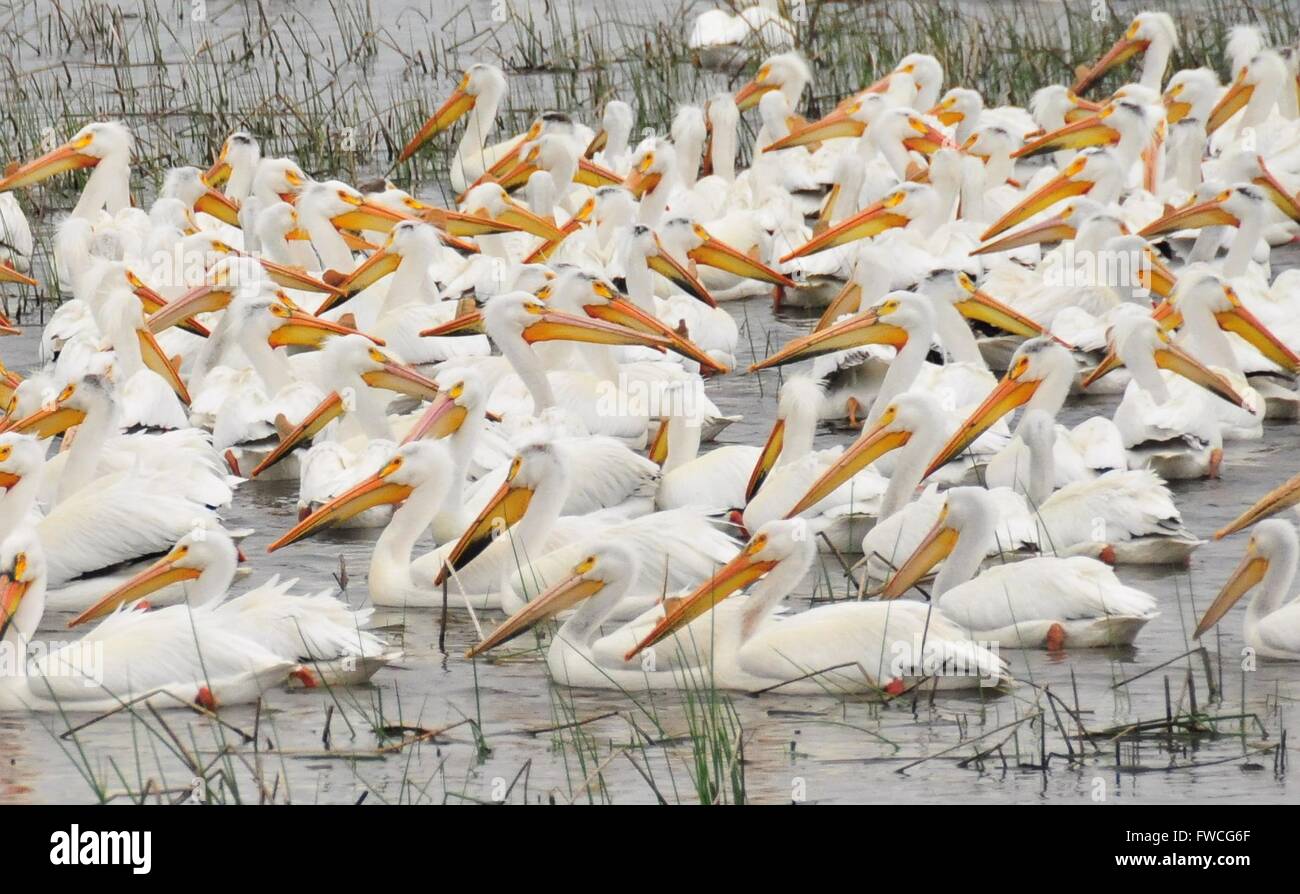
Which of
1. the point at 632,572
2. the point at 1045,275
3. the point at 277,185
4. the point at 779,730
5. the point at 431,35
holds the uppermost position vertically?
the point at 431,35

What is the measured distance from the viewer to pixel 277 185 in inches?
404

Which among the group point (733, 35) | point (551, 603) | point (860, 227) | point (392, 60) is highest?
point (392, 60)

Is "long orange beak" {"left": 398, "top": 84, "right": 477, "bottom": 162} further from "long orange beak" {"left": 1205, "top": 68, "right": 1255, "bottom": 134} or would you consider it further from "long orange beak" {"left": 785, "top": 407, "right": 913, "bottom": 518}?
"long orange beak" {"left": 785, "top": 407, "right": 913, "bottom": 518}

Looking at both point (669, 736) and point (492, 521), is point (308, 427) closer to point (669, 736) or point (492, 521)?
point (492, 521)

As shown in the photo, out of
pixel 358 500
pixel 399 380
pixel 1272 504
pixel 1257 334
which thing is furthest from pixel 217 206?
pixel 1272 504

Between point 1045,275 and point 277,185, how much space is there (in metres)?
3.35

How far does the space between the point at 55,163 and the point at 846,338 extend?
4477 millimetres

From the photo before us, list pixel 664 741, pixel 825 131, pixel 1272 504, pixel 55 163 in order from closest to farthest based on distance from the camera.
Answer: pixel 664 741 → pixel 1272 504 → pixel 55 163 → pixel 825 131

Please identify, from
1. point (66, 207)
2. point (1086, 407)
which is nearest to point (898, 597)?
point (1086, 407)

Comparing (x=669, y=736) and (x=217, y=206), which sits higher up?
(x=217, y=206)

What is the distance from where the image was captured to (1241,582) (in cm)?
566

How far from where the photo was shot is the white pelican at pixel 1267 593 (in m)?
5.50

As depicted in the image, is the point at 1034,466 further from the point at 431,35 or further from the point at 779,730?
the point at 431,35

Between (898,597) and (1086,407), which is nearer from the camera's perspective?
(898,597)
